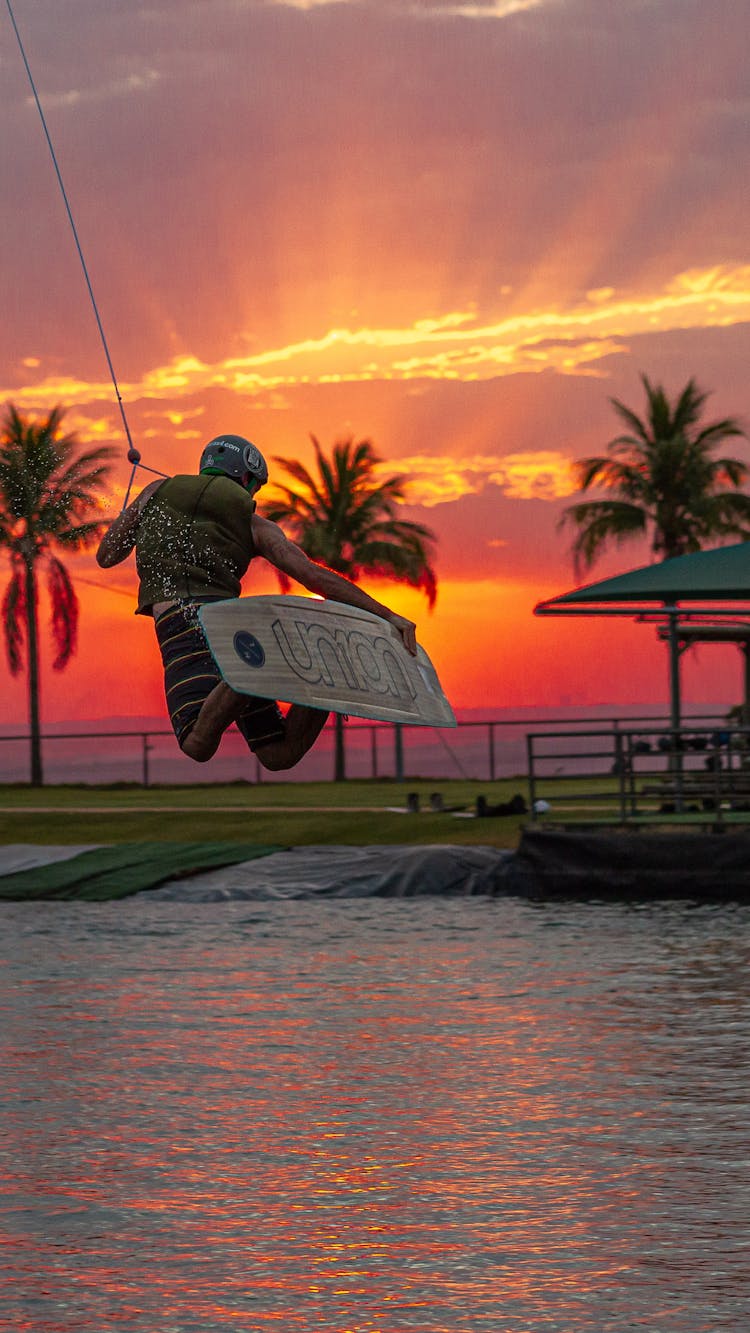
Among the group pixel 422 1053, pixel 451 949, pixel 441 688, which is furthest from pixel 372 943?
pixel 441 688

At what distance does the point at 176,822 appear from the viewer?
3906cm

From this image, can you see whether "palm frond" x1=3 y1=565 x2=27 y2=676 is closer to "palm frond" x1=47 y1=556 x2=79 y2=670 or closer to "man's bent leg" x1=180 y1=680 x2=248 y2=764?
A: "palm frond" x1=47 y1=556 x2=79 y2=670

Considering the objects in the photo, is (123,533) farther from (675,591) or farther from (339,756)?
(339,756)

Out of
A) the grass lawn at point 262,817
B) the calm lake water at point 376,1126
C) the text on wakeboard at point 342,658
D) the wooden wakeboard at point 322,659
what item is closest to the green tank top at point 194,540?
the wooden wakeboard at point 322,659

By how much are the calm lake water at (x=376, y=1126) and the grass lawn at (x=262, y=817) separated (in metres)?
2.54

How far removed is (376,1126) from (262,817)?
1569 centimetres

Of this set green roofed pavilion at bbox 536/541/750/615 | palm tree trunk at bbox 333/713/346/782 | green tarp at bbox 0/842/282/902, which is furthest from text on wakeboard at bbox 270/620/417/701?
palm tree trunk at bbox 333/713/346/782

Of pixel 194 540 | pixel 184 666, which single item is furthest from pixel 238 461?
pixel 184 666

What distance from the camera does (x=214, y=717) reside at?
697cm

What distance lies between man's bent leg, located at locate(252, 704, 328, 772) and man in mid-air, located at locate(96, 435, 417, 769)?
1 cm

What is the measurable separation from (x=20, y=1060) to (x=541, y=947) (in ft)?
39.5

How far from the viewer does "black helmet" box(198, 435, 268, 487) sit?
23.1 ft

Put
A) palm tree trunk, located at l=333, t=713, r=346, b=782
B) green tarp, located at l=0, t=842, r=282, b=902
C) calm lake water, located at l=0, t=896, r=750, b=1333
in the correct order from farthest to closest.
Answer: palm tree trunk, located at l=333, t=713, r=346, b=782, green tarp, located at l=0, t=842, r=282, b=902, calm lake water, located at l=0, t=896, r=750, b=1333

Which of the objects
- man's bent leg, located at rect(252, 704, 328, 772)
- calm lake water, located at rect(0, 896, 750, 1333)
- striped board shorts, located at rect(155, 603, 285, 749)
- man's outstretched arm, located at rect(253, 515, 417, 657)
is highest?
man's outstretched arm, located at rect(253, 515, 417, 657)
